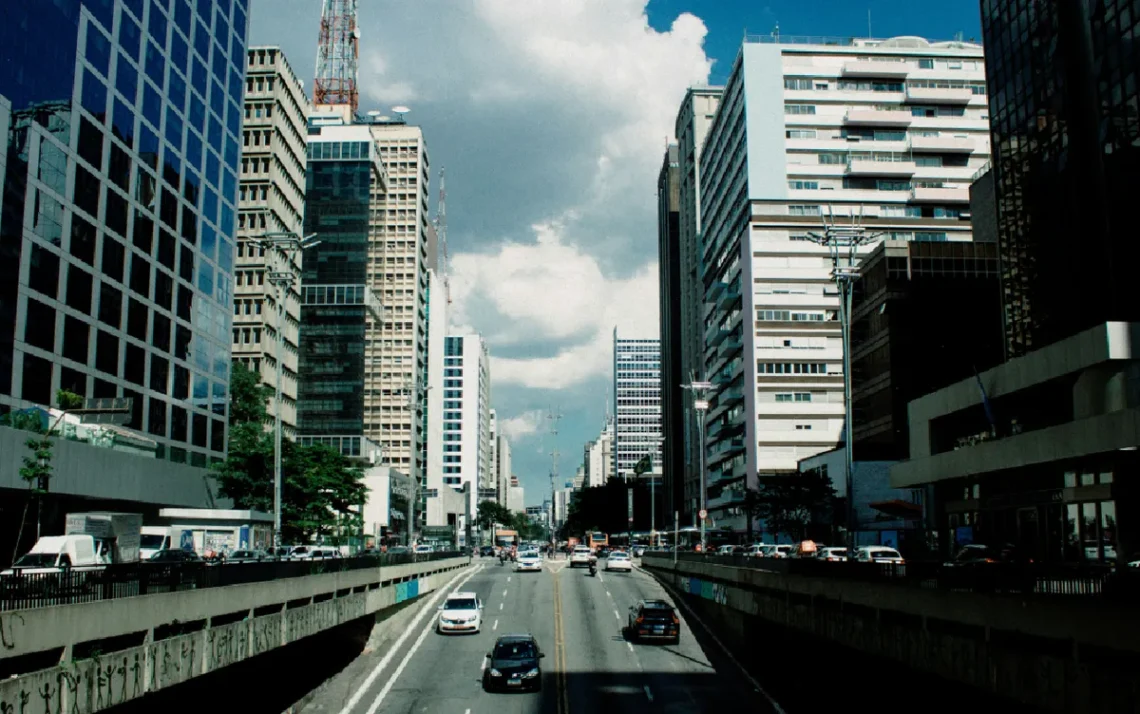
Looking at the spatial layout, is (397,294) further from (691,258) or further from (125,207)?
(125,207)

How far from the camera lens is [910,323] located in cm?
8131

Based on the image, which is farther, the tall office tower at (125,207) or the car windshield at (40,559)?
the tall office tower at (125,207)

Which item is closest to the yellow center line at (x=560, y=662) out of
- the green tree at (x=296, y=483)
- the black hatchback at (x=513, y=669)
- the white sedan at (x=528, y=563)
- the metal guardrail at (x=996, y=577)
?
the black hatchback at (x=513, y=669)

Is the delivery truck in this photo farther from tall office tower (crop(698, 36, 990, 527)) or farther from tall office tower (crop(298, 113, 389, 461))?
tall office tower (crop(298, 113, 389, 461))

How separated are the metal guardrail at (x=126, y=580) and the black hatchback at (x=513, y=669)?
7.76m

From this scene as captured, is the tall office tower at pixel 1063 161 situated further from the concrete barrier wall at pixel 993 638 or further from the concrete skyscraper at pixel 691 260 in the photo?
the concrete skyscraper at pixel 691 260

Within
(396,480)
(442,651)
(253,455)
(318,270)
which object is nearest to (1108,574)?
(442,651)

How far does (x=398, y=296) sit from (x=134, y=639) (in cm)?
15831

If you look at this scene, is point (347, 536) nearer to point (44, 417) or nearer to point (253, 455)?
point (253, 455)

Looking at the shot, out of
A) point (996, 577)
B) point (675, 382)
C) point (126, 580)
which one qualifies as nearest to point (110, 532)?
point (126, 580)

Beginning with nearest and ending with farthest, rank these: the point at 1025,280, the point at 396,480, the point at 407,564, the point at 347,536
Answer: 1. the point at 1025,280
2. the point at 407,564
3. the point at 347,536
4. the point at 396,480

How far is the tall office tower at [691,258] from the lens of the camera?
16062 centimetres

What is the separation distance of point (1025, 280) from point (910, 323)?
95.5ft

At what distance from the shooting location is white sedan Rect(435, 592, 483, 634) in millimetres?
50000
